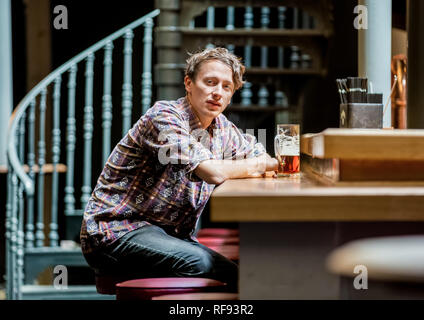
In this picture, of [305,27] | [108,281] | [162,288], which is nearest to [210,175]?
[162,288]

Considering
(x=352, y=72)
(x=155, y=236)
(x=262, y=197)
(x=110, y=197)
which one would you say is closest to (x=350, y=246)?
(x=262, y=197)

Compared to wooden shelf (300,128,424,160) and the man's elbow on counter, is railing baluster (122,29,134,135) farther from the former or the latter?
wooden shelf (300,128,424,160)

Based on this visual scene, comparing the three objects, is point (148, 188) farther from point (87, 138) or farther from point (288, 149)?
point (87, 138)

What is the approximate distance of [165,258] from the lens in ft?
6.60

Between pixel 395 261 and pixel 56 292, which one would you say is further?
pixel 56 292

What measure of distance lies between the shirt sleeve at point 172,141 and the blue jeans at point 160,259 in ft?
0.74

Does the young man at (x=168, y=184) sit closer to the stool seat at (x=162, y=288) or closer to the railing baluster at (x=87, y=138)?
the stool seat at (x=162, y=288)

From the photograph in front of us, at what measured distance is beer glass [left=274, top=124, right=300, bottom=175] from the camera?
2.24m

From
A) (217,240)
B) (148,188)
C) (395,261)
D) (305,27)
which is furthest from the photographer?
(305,27)

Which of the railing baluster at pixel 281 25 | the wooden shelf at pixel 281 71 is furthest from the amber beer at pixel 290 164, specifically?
the railing baluster at pixel 281 25

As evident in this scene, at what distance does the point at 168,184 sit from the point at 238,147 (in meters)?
0.42

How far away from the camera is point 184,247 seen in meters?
2.03

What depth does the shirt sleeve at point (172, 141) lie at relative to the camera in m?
1.99

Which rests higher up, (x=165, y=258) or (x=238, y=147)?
(x=238, y=147)
